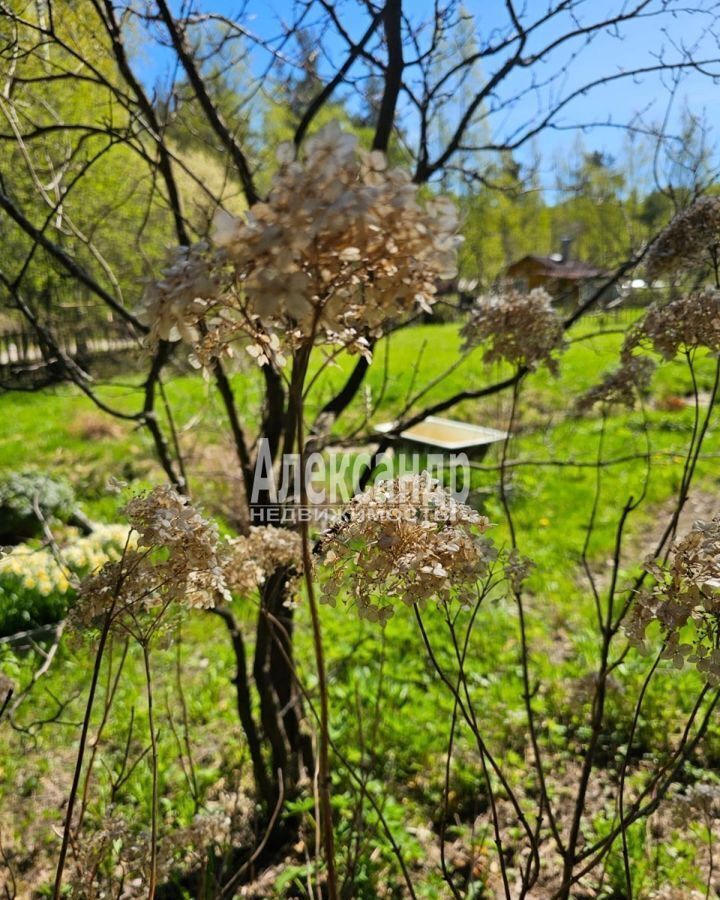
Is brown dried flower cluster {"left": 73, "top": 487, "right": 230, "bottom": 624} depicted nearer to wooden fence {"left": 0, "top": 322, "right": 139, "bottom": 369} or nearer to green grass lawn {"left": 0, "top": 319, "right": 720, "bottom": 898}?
Result: green grass lawn {"left": 0, "top": 319, "right": 720, "bottom": 898}

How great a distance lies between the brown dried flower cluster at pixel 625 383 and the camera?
185 centimetres

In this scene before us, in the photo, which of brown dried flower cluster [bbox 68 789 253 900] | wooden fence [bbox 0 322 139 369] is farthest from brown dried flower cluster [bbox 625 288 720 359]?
wooden fence [bbox 0 322 139 369]

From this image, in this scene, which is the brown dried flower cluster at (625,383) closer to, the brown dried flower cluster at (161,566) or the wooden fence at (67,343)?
the brown dried flower cluster at (161,566)

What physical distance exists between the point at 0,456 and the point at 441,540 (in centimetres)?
798

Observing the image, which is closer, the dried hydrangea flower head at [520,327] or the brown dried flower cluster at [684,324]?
the brown dried flower cluster at [684,324]

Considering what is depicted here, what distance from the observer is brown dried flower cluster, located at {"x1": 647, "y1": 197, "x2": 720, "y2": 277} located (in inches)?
58.7

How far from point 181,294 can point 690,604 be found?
2.88ft

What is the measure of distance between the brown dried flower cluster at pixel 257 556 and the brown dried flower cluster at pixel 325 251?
69 centimetres

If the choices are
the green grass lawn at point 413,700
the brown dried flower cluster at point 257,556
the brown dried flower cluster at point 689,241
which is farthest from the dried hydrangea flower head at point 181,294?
the brown dried flower cluster at point 689,241

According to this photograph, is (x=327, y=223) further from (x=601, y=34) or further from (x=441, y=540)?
(x=601, y=34)

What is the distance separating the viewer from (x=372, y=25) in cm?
210

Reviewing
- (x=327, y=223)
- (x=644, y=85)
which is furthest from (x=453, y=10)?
(x=327, y=223)

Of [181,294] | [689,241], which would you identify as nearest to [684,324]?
[689,241]

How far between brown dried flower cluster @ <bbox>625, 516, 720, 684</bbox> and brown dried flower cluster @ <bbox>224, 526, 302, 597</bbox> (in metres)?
0.76
